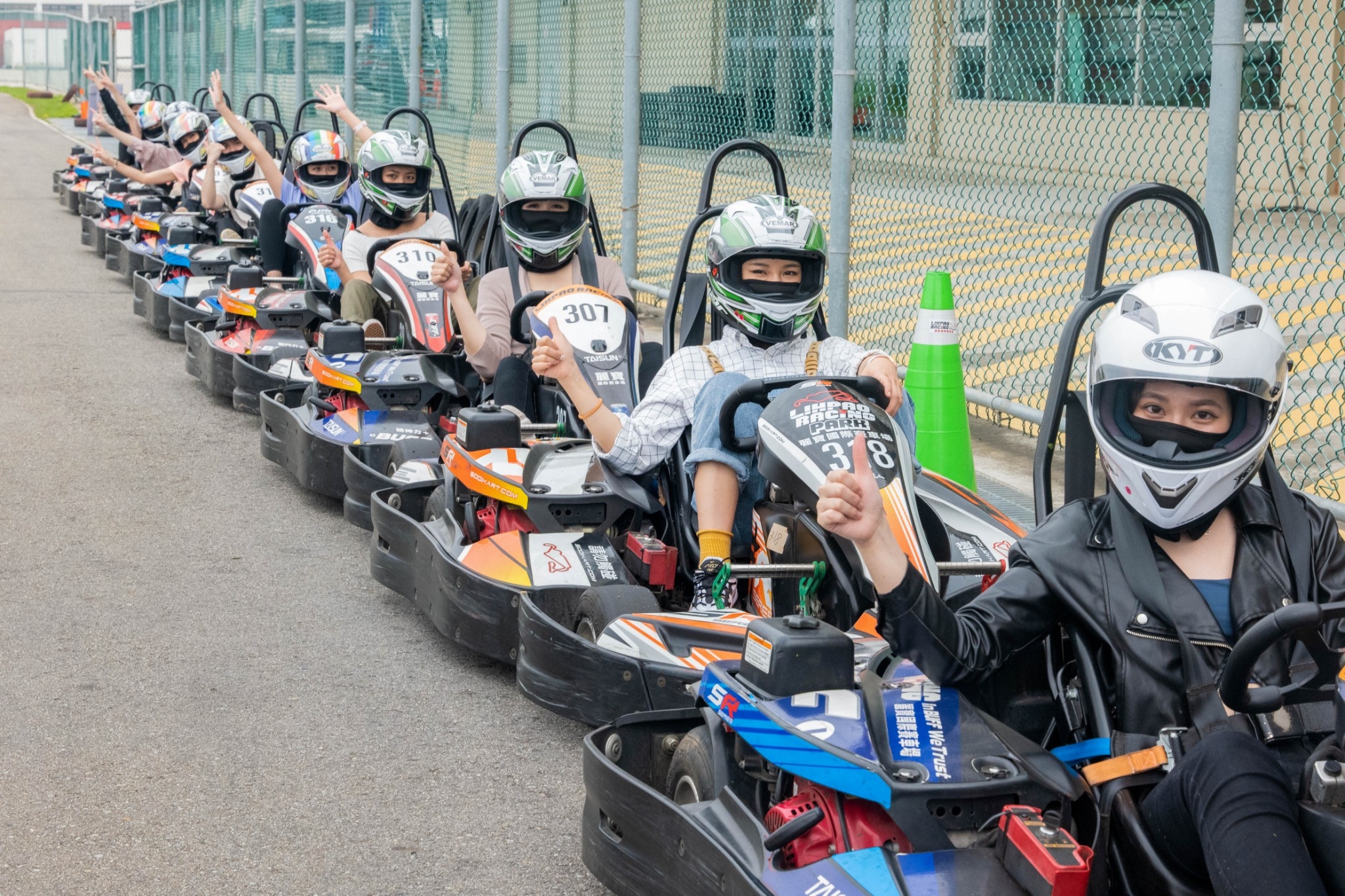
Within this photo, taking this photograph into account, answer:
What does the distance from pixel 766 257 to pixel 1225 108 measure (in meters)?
1.33

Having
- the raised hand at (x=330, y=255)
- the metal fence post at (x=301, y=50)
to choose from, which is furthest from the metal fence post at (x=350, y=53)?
the raised hand at (x=330, y=255)

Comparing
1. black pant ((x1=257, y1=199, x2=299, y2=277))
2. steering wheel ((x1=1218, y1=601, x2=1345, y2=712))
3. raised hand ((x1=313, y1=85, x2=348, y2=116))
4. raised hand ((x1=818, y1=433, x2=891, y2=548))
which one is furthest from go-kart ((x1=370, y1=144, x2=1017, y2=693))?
raised hand ((x1=313, y1=85, x2=348, y2=116))

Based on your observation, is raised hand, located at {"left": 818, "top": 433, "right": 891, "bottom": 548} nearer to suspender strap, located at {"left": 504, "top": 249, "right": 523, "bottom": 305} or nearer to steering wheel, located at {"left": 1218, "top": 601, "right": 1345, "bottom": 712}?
steering wheel, located at {"left": 1218, "top": 601, "right": 1345, "bottom": 712}

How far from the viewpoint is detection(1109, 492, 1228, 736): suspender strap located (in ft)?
7.97

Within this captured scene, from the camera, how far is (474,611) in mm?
4379

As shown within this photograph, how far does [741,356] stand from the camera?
4.45 m

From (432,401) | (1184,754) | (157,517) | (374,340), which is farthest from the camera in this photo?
(374,340)

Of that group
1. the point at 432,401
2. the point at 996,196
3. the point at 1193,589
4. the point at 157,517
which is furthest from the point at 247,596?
the point at 996,196

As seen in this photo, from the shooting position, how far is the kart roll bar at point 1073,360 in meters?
3.01

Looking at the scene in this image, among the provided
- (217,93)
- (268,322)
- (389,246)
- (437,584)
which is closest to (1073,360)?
(437,584)

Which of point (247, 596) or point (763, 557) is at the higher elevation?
point (763, 557)

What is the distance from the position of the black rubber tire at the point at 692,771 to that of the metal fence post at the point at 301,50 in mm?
13958

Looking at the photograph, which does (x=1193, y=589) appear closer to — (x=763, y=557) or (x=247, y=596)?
(x=763, y=557)

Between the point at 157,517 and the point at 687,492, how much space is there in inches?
105
